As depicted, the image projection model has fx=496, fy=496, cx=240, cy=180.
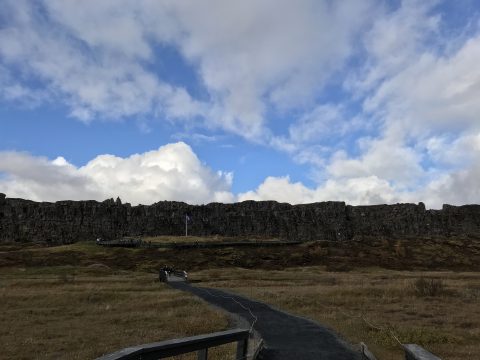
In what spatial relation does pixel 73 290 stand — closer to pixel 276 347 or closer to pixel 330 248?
pixel 276 347

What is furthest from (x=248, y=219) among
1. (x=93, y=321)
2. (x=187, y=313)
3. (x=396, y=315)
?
(x=93, y=321)

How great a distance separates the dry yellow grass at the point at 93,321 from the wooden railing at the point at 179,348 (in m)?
3.53

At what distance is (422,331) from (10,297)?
25.7m

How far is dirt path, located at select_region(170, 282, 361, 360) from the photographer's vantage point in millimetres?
13661

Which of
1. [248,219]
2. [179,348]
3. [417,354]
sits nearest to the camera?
[179,348]

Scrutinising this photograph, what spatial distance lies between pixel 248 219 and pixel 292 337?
123 metres

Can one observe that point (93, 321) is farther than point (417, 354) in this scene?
Yes

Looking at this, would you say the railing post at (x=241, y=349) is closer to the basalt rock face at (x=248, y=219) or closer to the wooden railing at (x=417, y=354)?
the wooden railing at (x=417, y=354)

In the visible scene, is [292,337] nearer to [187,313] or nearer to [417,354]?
[417,354]

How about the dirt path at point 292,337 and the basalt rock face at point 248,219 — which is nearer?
the dirt path at point 292,337

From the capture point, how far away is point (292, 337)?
16.9m

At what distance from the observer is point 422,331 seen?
18.1 metres

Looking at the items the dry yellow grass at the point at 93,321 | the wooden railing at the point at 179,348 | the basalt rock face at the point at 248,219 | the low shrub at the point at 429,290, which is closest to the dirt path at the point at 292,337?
the dry yellow grass at the point at 93,321

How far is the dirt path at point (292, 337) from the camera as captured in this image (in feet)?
44.8
